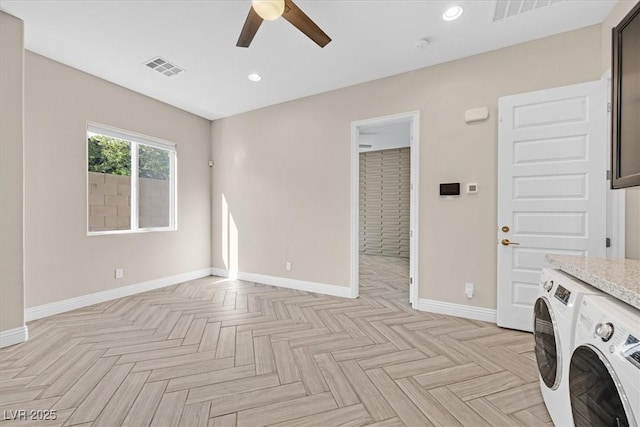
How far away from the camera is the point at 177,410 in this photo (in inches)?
62.2

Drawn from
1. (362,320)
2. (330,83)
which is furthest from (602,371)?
(330,83)

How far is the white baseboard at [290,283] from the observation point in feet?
12.1

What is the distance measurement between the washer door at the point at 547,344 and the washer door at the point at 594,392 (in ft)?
0.56

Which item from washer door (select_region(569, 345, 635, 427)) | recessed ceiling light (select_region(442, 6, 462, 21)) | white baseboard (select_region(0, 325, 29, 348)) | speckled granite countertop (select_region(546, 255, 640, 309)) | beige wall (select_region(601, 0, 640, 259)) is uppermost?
recessed ceiling light (select_region(442, 6, 462, 21))

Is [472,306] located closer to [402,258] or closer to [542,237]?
[542,237]

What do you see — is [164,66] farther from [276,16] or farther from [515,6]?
[515,6]

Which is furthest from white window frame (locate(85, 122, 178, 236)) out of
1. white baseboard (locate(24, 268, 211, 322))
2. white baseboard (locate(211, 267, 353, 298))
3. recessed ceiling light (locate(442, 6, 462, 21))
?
recessed ceiling light (locate(442, 6, 462, 21))

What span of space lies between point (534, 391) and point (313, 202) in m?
2.90

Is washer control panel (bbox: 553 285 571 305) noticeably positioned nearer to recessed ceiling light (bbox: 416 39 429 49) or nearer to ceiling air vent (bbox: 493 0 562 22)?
ceiling air vent (bbox: 493 0 562 22)

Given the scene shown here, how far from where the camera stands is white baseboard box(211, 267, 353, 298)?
370 centimetres

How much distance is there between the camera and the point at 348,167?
362cm

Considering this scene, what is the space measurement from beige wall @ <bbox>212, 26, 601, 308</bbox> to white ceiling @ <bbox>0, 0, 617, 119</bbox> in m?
0.22

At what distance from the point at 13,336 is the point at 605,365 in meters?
3.82

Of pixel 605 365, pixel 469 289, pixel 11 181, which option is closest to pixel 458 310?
pixel 469 289
